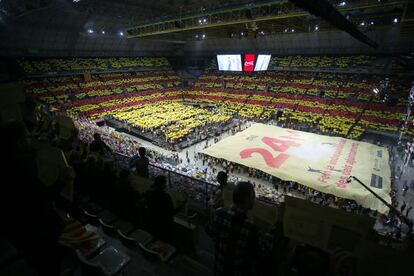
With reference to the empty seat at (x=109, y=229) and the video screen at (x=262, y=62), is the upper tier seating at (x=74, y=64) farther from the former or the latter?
the empty seat at (x=109, y=229)

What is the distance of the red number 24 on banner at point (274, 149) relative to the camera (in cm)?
1888

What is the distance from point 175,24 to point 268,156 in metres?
15.2

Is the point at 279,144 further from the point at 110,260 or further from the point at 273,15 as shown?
the point at 110,260

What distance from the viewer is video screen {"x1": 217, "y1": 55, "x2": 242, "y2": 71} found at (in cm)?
4306

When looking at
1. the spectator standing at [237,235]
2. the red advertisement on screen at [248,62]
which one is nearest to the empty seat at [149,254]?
the spectator standing at [237,235]

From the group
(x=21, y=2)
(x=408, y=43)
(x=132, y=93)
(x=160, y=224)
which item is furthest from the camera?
(x=132, y=93)

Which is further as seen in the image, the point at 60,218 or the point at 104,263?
the point at 104,263

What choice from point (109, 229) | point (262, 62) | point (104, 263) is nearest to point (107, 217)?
point (109, 229)

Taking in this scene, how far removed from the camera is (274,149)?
70.5ft

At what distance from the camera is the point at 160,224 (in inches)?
187

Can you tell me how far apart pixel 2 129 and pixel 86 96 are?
3793cm

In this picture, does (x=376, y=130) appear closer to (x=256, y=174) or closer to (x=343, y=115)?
(x=343, y=115)

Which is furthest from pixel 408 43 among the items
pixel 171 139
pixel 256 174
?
pixel 171 139

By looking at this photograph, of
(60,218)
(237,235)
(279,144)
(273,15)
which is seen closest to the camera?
(237,235)
